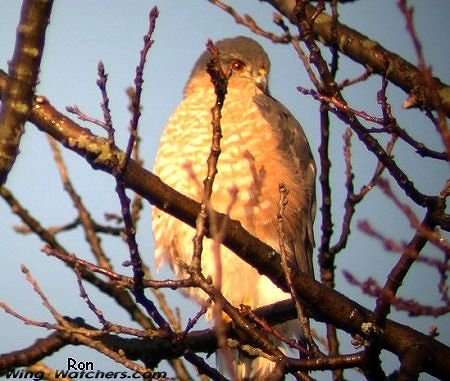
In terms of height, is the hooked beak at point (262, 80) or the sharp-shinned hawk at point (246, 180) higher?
the hooked beak at point (262, 80)

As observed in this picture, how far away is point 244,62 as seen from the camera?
23.5ft

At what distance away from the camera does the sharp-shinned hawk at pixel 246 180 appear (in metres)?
5.48

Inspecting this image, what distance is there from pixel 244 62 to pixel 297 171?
1663mm

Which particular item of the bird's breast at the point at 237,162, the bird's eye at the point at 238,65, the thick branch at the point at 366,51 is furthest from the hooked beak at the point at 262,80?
the thick branch at the point at 366,51

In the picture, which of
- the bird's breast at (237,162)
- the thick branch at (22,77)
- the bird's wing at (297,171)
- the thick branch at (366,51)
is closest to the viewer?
the thick branch at (22,77)

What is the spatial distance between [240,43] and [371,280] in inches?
184

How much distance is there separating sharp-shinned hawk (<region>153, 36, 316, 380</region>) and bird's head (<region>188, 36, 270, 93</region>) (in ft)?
1.52

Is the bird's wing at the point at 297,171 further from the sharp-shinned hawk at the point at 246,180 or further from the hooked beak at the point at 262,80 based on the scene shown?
the hooked beak at the point at 262,80

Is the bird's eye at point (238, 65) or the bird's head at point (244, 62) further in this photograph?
the bird's eye at point (238, 65)

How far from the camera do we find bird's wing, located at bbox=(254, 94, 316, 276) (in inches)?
228

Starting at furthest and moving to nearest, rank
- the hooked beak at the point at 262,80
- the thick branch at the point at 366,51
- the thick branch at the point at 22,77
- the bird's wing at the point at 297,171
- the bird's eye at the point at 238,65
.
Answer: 1. the bird's eye at the point at 238,65
2. the hooked beak at the point at 262,80
3. the bird's wing at the point at 297,171
4. the thick branch at the point at 366,51
5. the thick branch at the point at 22,77

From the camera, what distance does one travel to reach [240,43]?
289 inches

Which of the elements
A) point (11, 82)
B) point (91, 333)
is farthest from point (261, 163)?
point (11, 82)

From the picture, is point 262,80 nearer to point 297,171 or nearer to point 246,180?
point 297,171
